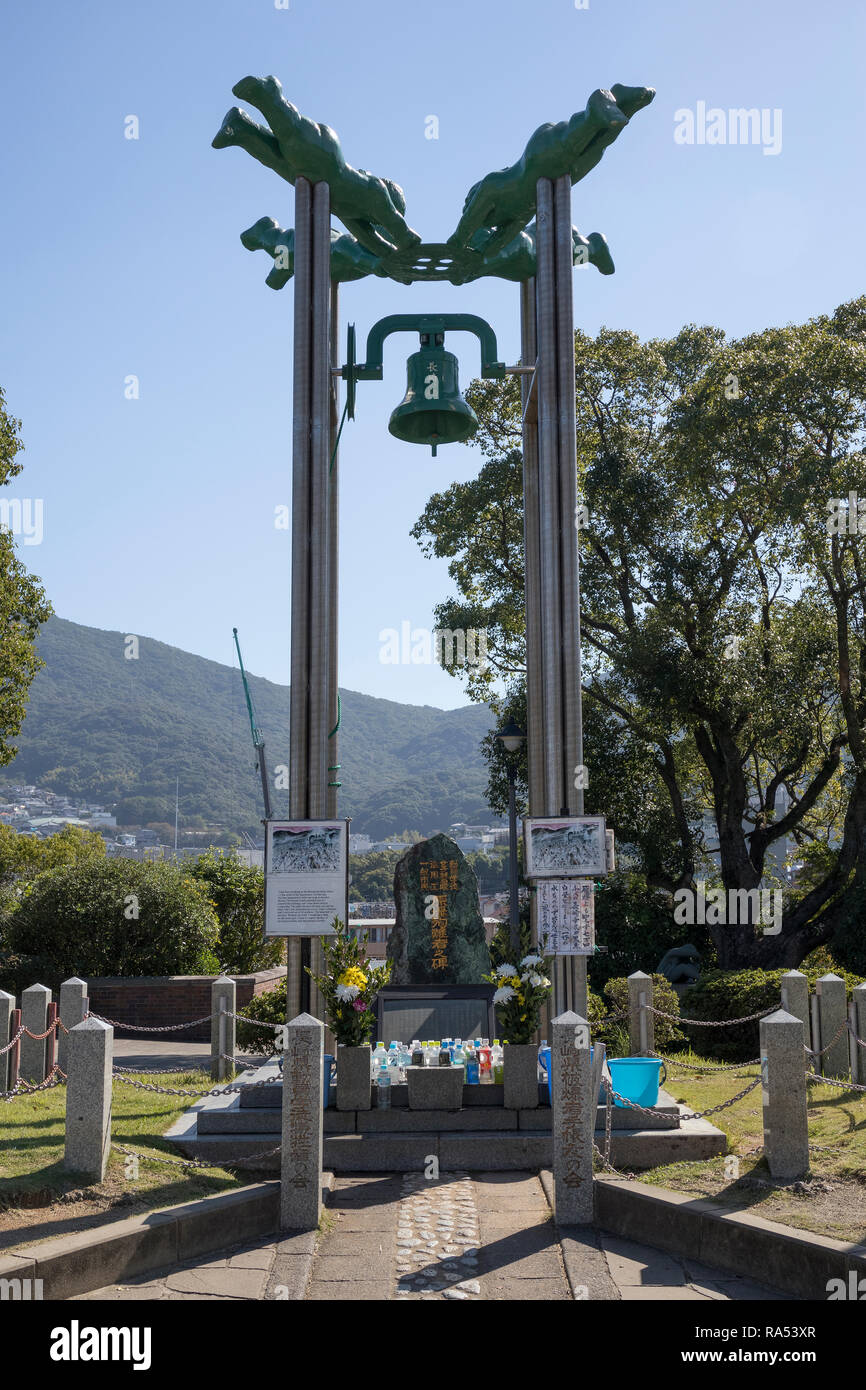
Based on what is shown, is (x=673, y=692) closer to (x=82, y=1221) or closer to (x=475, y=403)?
(x=475, y=403)

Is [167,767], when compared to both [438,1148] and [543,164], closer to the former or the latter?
[543,164]

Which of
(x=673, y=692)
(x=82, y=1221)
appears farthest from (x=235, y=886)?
(x=82, y=1221)

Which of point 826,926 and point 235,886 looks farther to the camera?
point 235,886

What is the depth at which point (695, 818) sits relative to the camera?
25.7 m

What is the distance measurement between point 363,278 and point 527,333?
184 centimetres

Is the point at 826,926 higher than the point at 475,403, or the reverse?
the point at 475,403

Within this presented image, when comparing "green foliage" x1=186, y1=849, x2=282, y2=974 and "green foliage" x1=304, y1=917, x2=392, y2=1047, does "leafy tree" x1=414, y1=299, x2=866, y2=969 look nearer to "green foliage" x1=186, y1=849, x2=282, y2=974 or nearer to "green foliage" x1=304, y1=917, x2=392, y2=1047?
"green foliage" x1=186, y1=849, x2=282, y2=974

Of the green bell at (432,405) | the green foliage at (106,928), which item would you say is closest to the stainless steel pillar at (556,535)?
the green bell at (432,405)

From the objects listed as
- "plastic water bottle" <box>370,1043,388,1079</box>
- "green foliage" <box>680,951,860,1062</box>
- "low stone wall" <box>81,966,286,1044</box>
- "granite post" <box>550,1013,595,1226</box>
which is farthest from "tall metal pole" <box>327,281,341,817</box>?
"low stone wall" <box>81,966,286,1044</box>

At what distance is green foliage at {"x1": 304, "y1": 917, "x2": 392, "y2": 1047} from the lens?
973cm

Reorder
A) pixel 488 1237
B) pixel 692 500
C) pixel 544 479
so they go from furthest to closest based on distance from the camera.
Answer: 1. pixel 692 500
2. pixel 544 479
3. pixel 488 1237

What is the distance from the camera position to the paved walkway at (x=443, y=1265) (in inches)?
256

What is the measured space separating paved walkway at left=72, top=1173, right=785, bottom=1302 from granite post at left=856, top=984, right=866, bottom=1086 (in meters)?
4.77

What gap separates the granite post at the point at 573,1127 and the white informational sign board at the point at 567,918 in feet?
6.91
